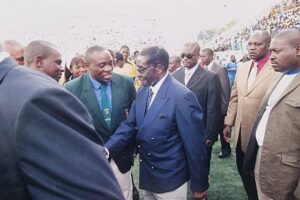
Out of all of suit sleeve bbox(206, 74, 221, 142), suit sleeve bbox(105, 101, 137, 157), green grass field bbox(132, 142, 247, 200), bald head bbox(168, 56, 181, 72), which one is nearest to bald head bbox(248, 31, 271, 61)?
suit sleeve bbox(206, 74, 221, 142)

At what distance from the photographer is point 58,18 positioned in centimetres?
2442

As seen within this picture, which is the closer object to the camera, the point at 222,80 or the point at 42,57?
the point at 42,57

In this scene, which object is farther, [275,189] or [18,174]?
[275,189]

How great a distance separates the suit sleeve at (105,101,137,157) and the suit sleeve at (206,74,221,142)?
66.8 inches

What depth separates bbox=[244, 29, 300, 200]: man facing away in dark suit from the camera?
2.68m

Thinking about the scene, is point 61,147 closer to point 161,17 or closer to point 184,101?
point 184,101

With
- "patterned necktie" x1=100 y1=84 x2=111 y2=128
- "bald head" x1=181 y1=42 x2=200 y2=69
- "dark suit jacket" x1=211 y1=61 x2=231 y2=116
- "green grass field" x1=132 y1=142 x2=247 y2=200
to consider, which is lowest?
"green grass field" x1=132 y1=142 x2=247 y2=200

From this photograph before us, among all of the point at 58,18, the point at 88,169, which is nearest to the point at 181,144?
the point at 88,169

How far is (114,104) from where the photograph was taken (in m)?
3.45

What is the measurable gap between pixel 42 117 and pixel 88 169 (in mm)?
176

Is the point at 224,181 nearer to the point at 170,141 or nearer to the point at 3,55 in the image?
the point at 170,141

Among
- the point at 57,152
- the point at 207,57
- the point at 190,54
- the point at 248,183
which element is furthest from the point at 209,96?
the point at 57,152

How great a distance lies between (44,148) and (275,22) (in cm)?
1702

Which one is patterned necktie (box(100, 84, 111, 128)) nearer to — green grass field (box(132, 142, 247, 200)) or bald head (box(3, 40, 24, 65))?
bald head (box(3, 40, 24, 65))
